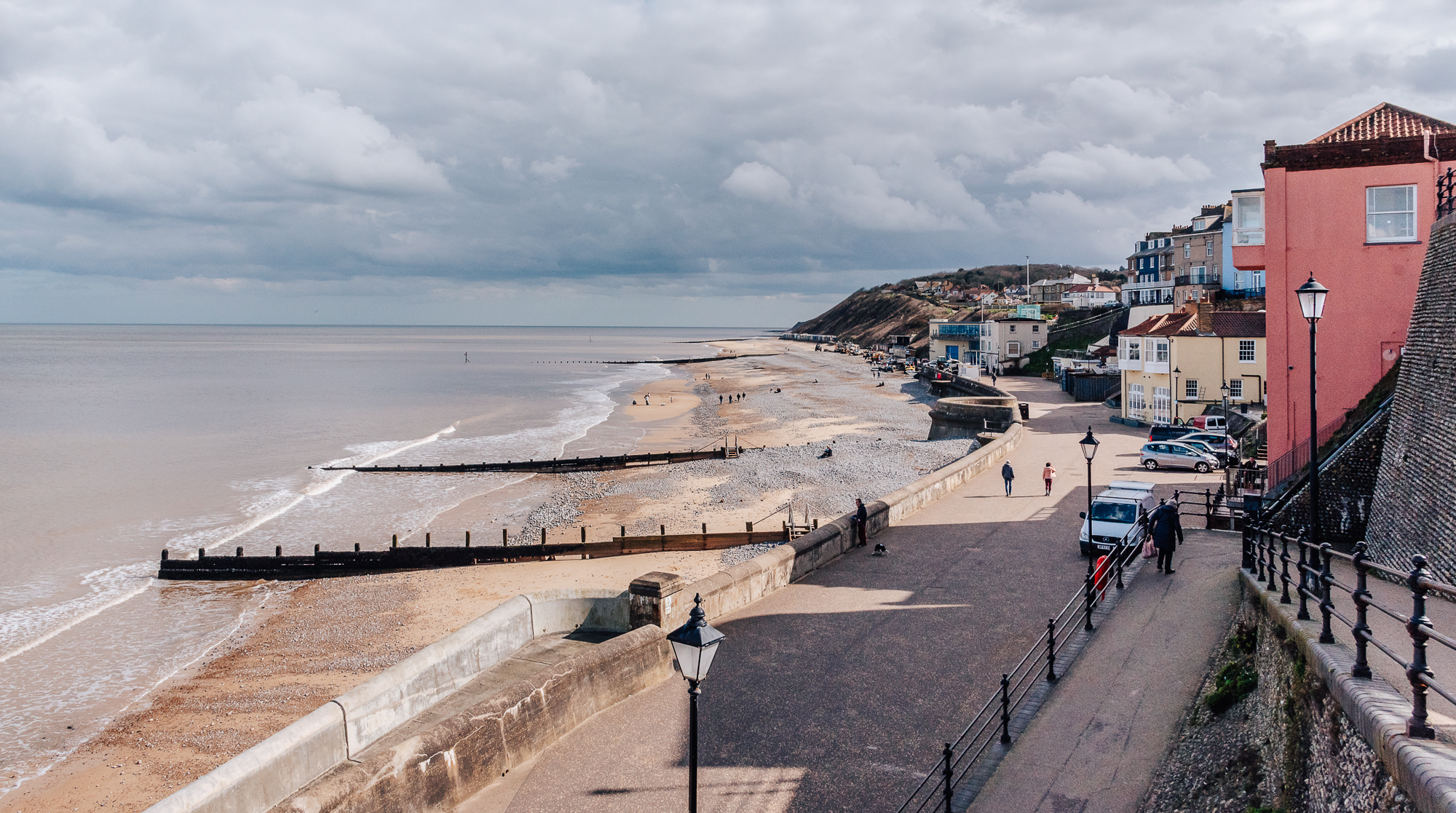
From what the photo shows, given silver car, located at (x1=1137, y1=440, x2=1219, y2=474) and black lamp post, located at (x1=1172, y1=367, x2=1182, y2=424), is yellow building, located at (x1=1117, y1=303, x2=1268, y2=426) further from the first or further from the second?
silver car, located at (x1=1137, y1=440, x2=1219, y2=474)

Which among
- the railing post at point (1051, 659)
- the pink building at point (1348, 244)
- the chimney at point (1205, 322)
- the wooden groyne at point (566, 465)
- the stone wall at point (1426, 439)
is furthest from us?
the chimney at point (1205, 322)

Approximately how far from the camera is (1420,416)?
43.2 ft

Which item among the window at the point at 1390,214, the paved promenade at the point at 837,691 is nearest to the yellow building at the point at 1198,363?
the window at the point at 1390,214

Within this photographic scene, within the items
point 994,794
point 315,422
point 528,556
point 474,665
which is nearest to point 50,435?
point 315,422

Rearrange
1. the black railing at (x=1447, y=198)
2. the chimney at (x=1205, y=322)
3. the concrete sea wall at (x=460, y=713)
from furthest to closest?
the chimney at (x=1205, y=322) < the black railing at (x=1447, y=198) < the concrete sea wall at (x=460, y=713)

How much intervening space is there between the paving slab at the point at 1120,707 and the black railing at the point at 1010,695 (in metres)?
0.28

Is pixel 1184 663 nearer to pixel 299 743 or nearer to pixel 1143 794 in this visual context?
pixel 1143 794

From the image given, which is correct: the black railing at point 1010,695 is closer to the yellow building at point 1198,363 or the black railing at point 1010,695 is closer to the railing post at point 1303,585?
the railing post at point 1303,585

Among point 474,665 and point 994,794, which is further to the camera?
point 474,665

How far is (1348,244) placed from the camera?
2000 centimetres

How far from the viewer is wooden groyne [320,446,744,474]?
43.9m

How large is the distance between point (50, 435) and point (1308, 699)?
73.7 meters

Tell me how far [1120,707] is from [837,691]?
133 inches

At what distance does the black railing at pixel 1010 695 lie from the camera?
8.73 meters
